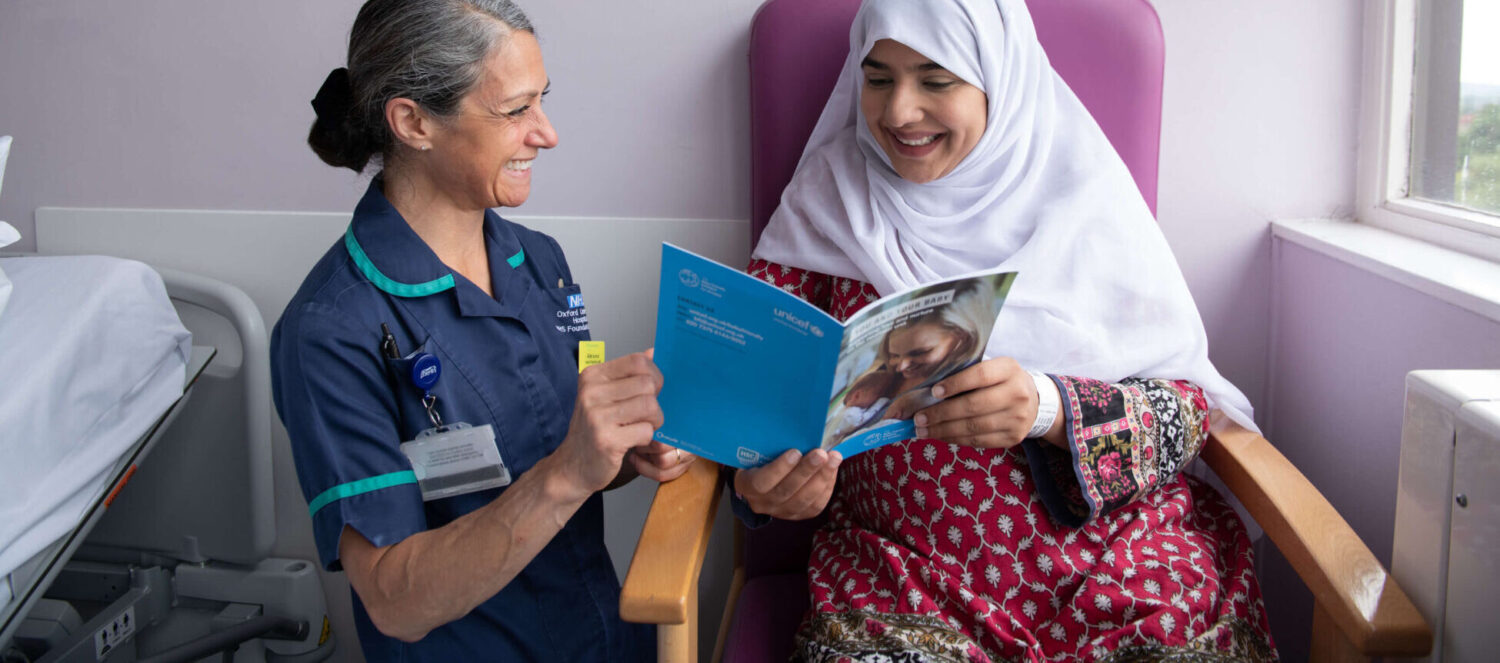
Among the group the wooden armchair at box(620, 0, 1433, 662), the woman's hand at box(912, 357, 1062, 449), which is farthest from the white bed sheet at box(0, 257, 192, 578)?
the woman's hand at box(912, 357, 1062, 449)

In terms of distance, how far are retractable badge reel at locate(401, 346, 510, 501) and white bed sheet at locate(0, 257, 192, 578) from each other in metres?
0.69

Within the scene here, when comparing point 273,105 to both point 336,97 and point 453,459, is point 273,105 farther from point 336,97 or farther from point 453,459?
point 453,459

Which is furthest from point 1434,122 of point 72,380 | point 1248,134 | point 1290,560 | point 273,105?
point 72,380

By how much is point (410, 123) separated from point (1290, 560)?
118 cm

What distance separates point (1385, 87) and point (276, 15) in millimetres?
1956

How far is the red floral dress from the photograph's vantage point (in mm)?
1199

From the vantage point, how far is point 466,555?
109 centimetres

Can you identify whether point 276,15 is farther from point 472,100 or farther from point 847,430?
point 847,430

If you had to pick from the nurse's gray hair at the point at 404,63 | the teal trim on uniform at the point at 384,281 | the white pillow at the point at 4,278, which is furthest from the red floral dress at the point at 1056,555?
the white pillow at the point at 4,278

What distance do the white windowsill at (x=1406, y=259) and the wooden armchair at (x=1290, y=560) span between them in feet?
0.97

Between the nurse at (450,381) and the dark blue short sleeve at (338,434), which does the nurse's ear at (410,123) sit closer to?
the nurse at (450,381)

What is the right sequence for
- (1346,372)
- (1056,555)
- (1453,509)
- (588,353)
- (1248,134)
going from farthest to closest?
(1248,134) < (1346,372) < (588,353) < (1056,555) < (1453,509)

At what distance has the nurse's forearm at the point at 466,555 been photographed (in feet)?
3.56

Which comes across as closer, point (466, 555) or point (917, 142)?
point (466, 555)
